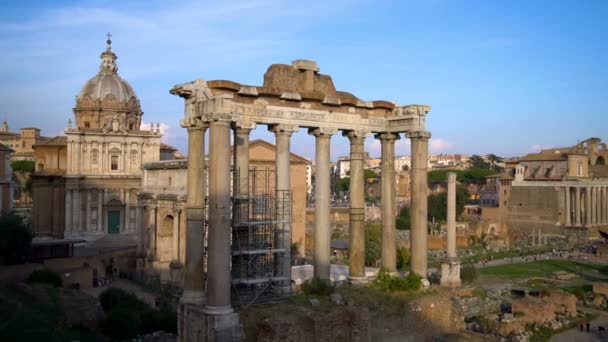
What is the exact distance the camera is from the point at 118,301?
806 inches

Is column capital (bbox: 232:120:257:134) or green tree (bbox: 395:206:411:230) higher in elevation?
column capital (bbox: 232:120:257:134)

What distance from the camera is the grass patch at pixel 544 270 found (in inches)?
1384

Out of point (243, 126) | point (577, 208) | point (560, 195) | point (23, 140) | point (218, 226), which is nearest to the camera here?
point (218, 226)

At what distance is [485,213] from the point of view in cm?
6009

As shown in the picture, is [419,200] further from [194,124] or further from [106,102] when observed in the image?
[106,102]

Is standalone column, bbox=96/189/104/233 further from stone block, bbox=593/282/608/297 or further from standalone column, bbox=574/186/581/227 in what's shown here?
standalone column, bbox=574/186/581/227

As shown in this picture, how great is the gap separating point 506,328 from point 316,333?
11.5 m

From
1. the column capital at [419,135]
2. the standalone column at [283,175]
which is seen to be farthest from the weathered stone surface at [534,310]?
the standalone column at [283,175]

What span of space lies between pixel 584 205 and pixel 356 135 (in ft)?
160

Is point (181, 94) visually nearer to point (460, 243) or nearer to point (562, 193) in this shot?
point (460, 243)

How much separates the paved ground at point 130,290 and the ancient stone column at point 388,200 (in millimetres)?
11489

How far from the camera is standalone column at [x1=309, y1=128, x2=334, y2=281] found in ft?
46.6

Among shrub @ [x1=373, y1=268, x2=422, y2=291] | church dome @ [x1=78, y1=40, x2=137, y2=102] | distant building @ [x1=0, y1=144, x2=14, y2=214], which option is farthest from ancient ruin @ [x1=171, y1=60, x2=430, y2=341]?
church dome @ [x1=78, y1=40, x2=137, y2=102]

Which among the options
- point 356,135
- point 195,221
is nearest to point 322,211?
point 356,135
